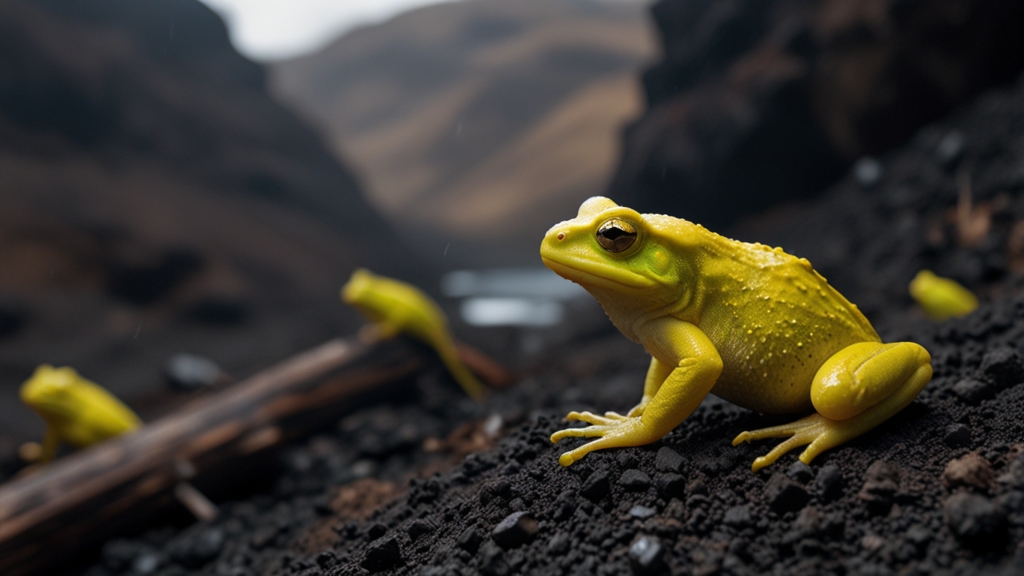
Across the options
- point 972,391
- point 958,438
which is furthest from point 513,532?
point 972,391

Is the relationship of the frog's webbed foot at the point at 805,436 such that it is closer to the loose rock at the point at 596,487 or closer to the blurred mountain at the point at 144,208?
the loose rock at the point at 596,487

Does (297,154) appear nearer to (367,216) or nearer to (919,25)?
(367,216)

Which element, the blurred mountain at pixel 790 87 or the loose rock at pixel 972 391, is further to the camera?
the blurred mountain at pixel 790 87

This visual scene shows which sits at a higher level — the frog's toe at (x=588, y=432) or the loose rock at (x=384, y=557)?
the frog's toe at (x=588, y=432)

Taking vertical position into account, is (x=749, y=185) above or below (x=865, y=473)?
above

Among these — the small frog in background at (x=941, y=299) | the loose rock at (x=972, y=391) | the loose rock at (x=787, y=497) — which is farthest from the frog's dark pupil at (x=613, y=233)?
the small frog in background at (x=941, y=299)

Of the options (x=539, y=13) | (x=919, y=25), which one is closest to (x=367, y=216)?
(x=539, y=13)

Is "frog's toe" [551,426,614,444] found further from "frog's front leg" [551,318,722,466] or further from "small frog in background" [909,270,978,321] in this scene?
"small frog in background" [909,270,978,321]
